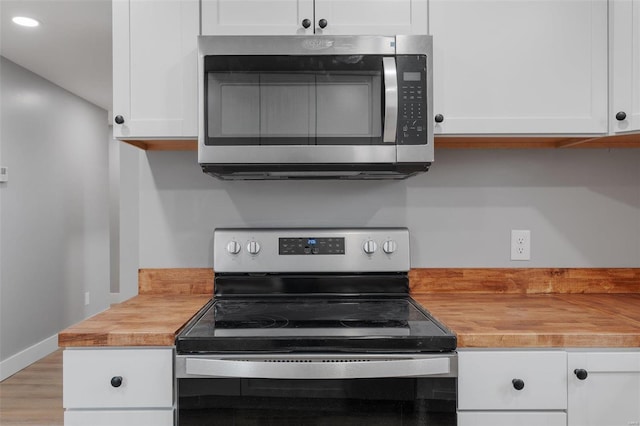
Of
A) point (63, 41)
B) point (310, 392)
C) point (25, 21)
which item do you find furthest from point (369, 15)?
point (63, 41)

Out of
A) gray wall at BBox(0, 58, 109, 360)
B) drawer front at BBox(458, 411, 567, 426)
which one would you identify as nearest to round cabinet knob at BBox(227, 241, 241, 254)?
drawer front at BBox(458, 411, 567, 426)

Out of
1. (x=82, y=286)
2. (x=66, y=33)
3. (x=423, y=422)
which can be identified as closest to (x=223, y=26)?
(x=423, y=422)

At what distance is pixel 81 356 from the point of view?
125 cm

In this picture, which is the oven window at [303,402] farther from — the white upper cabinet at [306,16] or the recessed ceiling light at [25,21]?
the recessed ceiling light at [25,21]

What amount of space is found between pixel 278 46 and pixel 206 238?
2.59 ft

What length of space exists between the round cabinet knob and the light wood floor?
177 centimetres

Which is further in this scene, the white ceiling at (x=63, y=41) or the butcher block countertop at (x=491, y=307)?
the white ceiling at (x=63, y=41)

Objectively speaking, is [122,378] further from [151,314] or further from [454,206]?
[454,206]

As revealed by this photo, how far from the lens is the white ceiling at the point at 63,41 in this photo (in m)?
2.55

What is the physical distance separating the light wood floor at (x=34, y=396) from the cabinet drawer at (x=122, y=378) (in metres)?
1.79

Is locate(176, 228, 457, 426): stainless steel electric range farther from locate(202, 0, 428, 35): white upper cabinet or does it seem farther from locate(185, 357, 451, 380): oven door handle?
locate(202, 0, 428, 35): white upper cabinet

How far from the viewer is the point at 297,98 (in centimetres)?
151

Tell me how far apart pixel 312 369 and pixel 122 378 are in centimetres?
50

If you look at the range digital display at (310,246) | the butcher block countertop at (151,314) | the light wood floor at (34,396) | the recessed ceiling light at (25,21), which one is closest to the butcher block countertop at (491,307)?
the butcher block countertop at (151,314)
